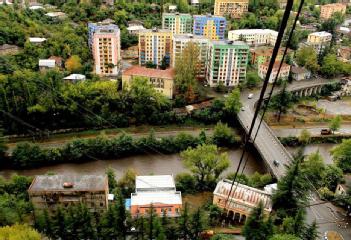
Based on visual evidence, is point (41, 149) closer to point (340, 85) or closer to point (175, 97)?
point (175, 97)

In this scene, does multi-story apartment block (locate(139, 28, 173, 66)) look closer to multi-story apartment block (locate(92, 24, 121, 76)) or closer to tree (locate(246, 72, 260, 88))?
multi-story apartment block (locate(92, 24, 121, 76))

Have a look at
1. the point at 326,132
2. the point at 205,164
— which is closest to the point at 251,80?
the point at 326,132

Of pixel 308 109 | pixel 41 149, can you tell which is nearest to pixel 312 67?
pixel 308 109

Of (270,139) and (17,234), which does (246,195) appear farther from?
(17,234)

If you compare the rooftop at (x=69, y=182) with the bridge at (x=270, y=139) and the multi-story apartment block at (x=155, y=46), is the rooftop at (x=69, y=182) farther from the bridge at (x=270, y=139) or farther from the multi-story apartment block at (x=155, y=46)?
the multi-story apartment block at (x=155, y=46)

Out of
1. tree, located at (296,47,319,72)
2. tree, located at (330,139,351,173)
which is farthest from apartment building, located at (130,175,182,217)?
tree, located at (296,47,319,72)
